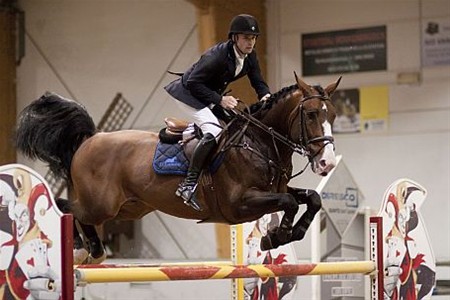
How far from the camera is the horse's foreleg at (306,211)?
15.4 ft

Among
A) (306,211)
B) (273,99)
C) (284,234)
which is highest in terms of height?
(273,99)

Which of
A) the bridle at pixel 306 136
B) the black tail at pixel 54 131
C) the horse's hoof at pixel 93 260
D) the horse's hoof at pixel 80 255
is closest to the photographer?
the bridle at pixel 306 136

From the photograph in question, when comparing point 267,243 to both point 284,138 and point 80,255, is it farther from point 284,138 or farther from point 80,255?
point 80,255

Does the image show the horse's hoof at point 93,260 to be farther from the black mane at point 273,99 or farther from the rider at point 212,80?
the black mane at point 273,99

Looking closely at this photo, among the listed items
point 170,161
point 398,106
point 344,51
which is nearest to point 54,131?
point 170,161

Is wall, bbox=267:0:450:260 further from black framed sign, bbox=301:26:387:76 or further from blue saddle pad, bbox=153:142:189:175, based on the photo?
blue saddle pad, bbox=153:142:189:175

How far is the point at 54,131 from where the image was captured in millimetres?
5441

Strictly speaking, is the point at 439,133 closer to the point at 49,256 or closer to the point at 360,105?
the point at 360,105

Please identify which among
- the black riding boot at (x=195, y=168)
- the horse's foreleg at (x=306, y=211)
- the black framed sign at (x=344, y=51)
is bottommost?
the horse's foreleg at (x=306, y=211)

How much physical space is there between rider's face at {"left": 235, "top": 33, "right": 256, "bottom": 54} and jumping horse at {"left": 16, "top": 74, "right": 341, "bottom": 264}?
32 cm

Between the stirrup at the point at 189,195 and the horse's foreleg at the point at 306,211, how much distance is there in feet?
1.76

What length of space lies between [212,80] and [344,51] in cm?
696

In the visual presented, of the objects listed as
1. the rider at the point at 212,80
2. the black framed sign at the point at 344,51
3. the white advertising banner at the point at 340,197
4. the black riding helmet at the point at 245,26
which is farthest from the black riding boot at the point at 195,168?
the black framed sign at the point at 344,51

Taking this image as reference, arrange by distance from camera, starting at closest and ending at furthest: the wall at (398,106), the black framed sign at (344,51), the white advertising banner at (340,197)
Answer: the white advertising banner at (340,197) < the wall at (398,106) < the black framed sign at (344,51)
